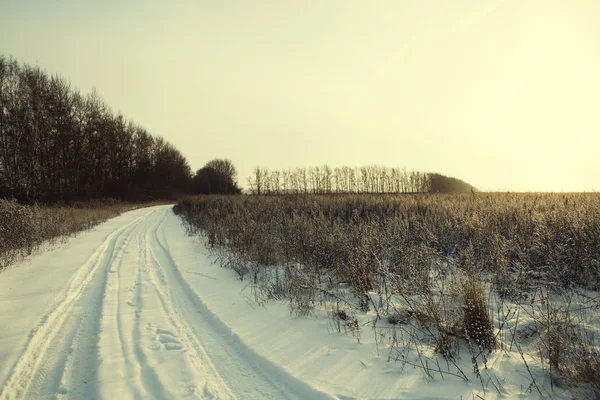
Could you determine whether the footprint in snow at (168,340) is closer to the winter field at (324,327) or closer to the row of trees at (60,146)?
the winter field at (324,327)

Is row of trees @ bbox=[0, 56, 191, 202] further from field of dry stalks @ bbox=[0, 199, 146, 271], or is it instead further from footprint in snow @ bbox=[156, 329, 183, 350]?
footprint in snow @ bbox=[156, 329, 183, 350]

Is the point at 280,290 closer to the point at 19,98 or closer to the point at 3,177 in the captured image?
the point at 3,177

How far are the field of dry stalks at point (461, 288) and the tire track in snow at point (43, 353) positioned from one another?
286 cm

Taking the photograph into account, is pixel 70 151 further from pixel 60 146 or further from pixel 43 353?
pixel 43 353

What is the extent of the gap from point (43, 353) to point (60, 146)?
3701 cm

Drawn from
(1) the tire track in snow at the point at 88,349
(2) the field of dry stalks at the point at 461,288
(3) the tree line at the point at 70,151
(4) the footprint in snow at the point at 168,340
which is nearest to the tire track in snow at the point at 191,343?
(4) the footprint in snow at the point at 168,340

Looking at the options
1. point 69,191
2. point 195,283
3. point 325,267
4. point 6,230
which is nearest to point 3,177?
point 69,191

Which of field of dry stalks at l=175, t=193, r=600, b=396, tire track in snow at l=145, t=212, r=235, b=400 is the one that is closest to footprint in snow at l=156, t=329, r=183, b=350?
tire track in snow at l=145, t=212, r=235, b=400

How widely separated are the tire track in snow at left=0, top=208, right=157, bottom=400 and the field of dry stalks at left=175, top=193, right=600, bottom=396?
2856mm

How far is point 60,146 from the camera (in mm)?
32219

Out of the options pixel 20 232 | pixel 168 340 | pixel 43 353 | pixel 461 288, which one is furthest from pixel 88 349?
pixel 20 232

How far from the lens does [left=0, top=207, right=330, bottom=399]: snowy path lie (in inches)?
112

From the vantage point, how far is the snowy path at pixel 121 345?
285 cm

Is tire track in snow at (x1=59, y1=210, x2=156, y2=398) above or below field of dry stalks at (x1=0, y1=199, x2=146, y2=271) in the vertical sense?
below
